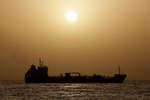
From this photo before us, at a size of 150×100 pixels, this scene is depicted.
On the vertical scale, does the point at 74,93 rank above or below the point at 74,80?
below

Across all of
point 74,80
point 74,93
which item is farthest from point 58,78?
point 74,93

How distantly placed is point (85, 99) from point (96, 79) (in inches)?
3706

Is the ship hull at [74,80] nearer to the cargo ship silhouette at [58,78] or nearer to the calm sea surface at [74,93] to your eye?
the cargo ship silhouette at [58,78]

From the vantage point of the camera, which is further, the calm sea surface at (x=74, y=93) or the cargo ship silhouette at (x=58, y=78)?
the cargo ship silhouette at (x=58, y=78)

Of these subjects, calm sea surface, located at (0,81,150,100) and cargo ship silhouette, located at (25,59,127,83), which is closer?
calm sea surface, located at (0,81,150,100)

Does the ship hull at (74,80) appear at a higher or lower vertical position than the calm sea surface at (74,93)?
higher

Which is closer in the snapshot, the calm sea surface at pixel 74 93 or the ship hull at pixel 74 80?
the calm sea surface at pixel 74 93

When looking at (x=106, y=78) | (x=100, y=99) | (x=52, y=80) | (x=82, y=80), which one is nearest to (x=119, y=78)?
(x=106, y=78)

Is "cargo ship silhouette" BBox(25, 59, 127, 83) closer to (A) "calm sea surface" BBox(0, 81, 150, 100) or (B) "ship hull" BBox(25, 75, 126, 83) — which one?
(B) "ship hull" BBox(25, 75, 126, 83)

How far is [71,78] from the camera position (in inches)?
5842

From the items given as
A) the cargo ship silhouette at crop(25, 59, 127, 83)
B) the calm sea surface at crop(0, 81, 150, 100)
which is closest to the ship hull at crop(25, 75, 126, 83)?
the cargo ship silhouette at crop(25, 59, 127, 83)

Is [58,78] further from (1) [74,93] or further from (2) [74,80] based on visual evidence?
(1) [74,93]

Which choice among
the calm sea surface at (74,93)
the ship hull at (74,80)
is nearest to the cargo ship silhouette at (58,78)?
the ship hull at (74,80)

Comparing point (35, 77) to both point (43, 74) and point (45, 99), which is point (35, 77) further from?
point (45, 99)
